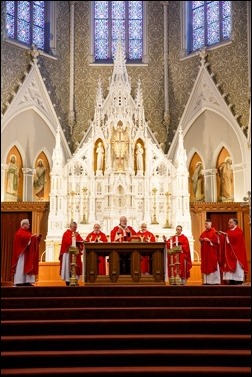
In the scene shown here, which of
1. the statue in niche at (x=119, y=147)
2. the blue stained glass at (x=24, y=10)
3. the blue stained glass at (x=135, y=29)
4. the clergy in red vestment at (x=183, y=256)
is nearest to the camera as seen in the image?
the clergy in red vestment at (x=183, y=256)

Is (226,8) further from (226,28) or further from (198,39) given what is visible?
(198,39)

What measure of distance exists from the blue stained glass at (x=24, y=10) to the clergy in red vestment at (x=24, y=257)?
11.4 meters

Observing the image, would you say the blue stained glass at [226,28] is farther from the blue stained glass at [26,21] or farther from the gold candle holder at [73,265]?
the gold candle holder at [73,265]

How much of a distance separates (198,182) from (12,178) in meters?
6.31

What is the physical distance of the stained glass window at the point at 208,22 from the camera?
69.2 ft

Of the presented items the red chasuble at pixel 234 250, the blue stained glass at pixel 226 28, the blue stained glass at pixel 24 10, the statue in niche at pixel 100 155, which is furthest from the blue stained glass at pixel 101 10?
the red chasuble at pixel 234 250

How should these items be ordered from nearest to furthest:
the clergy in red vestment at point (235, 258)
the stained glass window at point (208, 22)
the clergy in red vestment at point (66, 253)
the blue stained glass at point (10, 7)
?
the clergy in red vestment at point (235, 258), the clergy in red vestment at point (66, 253), the blue stained glass at point (10, 7), the stained glass window at point (208, 22)

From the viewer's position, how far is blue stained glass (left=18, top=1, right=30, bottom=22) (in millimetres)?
21422

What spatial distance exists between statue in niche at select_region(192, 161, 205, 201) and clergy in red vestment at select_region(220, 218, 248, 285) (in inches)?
283

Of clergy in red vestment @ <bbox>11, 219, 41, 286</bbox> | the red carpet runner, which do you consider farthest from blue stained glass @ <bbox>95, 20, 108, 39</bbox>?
the red carpet runner

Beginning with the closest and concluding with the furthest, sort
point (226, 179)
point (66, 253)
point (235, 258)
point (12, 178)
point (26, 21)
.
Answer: point (235, 258) < point (66, 253) < point (12, 178) < point (226, 179) < point (26, 21)

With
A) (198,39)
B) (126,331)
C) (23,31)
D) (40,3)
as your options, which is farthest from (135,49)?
(126,331)

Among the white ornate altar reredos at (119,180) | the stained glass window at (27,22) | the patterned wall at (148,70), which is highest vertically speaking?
the stained glass window at (27,22)

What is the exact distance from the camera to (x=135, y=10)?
899 inches
